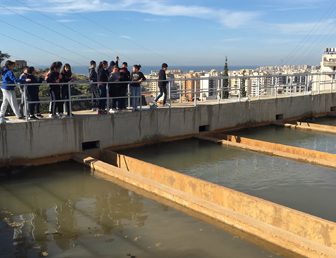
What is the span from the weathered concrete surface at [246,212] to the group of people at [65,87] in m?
3.15

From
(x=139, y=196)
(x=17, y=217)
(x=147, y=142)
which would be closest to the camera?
(x=17, y=217)

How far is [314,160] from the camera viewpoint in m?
10.5

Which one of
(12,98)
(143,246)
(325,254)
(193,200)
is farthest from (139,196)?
(12,98)

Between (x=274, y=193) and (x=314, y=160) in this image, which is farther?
(x=314, y=160)

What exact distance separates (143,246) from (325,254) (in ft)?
8.26

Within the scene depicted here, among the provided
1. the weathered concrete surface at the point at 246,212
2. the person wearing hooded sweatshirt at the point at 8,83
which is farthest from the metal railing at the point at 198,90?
the weathered concrete surface at the point at 246,212

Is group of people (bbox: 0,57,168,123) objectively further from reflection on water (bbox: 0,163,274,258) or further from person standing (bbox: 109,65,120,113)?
reflection on water (bbox: 0,163,274,258)

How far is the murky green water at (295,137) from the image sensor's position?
42.8 feet

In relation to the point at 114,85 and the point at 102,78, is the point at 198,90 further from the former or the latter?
the point at 102,78

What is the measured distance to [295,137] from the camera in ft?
47.2

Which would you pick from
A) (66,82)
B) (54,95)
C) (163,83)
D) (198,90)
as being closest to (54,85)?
(54,95)

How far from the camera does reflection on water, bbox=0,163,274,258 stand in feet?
19.2

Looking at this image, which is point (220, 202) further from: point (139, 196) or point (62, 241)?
point (62, 241)

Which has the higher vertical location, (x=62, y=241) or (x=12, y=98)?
(x=12, y=98)
